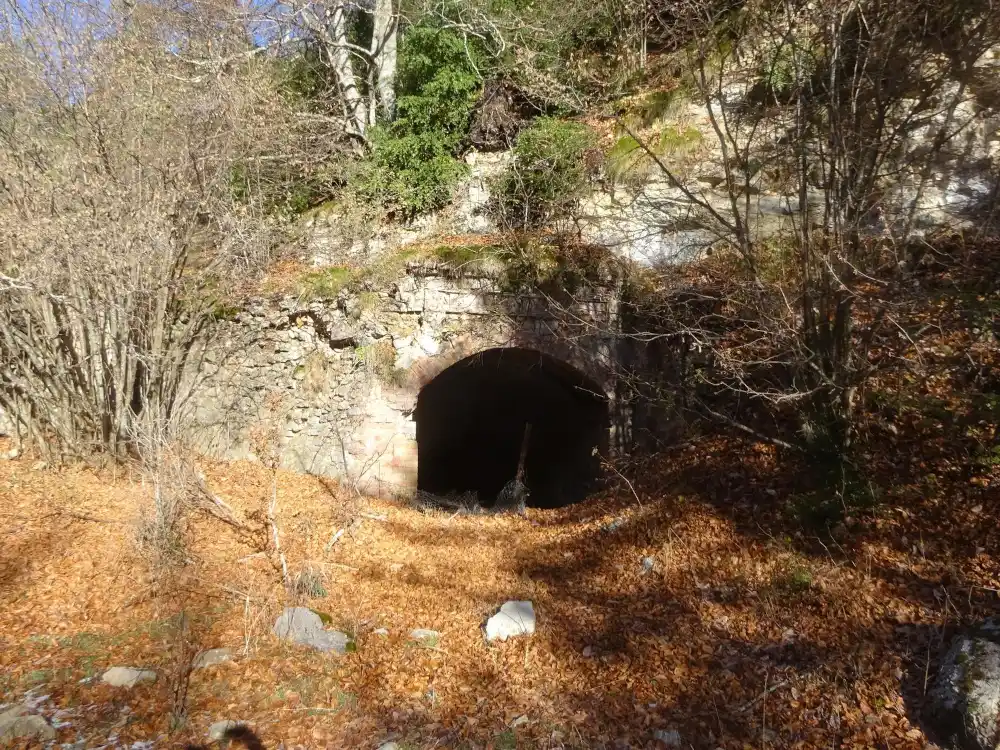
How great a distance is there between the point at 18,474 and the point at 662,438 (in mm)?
7816

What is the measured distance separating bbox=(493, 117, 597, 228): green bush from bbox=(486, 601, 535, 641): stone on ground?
20.4ft

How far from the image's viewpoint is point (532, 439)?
13281 mm

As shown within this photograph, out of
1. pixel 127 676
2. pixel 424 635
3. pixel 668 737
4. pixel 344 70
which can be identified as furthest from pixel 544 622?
pixel 344 70

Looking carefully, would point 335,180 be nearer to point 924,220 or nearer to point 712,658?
point 924,220

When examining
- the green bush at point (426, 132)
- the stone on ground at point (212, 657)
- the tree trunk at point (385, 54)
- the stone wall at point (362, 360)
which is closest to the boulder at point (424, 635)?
the stone on ground at point (212, 657)

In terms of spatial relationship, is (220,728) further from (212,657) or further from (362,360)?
(362,360)

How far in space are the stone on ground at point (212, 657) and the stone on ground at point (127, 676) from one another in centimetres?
28

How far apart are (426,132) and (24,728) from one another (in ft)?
32.9

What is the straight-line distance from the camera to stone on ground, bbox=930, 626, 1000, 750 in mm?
3193

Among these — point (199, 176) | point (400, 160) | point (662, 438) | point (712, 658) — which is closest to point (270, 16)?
point (400, 160)

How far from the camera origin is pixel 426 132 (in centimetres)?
1120

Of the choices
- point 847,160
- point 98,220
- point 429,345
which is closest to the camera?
point 847,160

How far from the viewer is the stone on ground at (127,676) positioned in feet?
13.6

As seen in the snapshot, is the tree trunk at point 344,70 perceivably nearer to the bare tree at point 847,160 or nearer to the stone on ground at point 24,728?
the bare tree at point 847,160
